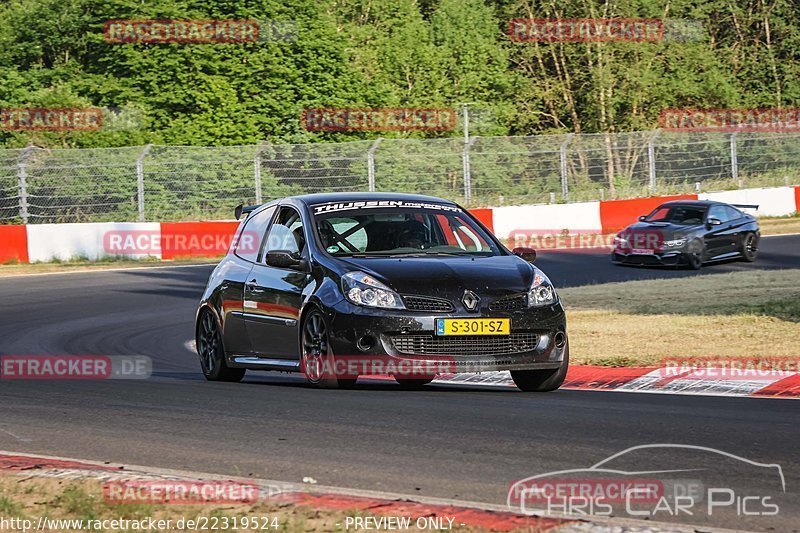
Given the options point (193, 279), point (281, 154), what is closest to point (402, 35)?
point (281, 154)

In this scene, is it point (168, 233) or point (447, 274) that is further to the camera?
point (168, 233)

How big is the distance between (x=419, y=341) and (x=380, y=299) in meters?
0.39

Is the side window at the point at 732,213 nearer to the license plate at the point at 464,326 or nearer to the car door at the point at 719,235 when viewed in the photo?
the car door at the point at 719,235

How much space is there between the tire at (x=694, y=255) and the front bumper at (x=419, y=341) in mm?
16402

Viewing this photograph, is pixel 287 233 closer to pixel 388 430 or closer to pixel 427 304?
pixel 427 304

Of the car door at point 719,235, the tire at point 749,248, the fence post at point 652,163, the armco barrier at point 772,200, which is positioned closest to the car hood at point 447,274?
the car door at point 719,235

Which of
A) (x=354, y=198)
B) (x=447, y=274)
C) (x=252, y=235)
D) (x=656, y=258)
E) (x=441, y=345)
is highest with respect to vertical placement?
(x=354, y=198)

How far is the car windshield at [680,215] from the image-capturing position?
26.1 metres

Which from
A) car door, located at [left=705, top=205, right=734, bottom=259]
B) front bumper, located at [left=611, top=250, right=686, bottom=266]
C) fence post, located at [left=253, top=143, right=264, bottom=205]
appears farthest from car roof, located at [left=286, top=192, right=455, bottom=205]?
fence post, located at [left=253, top=143, right=264, bottom=205]

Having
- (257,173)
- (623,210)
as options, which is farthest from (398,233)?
(623,210)

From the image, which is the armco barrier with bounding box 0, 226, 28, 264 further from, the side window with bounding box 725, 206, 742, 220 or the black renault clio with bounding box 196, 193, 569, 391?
the black renault clio with bounding box 196, 193, 569, 391

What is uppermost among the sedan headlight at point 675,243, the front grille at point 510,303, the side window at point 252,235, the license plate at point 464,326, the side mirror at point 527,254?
the side window at point 252,235

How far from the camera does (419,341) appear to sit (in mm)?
9453

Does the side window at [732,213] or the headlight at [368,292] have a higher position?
the headlight at [368,292]
